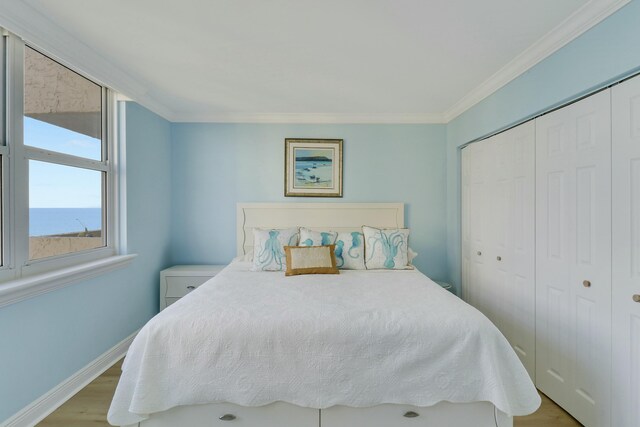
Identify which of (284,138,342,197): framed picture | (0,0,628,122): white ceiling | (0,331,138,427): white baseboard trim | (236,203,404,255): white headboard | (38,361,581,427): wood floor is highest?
(0,0,628,122): white ceiling

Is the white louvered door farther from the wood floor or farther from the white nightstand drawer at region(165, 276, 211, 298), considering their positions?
the white nightstand drawer at region(165, 276, 211, 298)

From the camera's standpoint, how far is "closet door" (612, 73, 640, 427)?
148cm

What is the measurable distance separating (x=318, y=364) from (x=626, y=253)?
1.70 meters

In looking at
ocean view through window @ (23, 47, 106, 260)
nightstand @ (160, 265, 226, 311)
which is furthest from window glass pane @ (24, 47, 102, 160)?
nightstand @ (160, 265, 226, 311)

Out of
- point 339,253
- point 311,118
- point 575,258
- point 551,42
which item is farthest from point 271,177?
point 575,258

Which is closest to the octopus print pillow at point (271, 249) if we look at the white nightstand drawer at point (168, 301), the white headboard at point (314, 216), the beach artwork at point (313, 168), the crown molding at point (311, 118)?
the white headboard at point (314, 216)

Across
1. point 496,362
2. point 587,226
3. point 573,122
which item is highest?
point 573,122

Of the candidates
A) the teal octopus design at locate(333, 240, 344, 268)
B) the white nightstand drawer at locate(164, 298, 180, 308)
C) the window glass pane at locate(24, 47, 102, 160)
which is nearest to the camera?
the window glass pane at locate(24, 47, 102, 160)

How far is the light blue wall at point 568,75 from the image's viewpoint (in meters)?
1.49

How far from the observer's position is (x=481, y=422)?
156 centimetres

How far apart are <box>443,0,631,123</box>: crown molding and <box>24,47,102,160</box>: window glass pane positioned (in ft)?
10.9

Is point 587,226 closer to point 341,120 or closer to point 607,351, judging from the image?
point 607,351

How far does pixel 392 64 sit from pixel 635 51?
4.37 feet

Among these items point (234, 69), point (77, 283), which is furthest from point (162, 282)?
point (234, 69)
